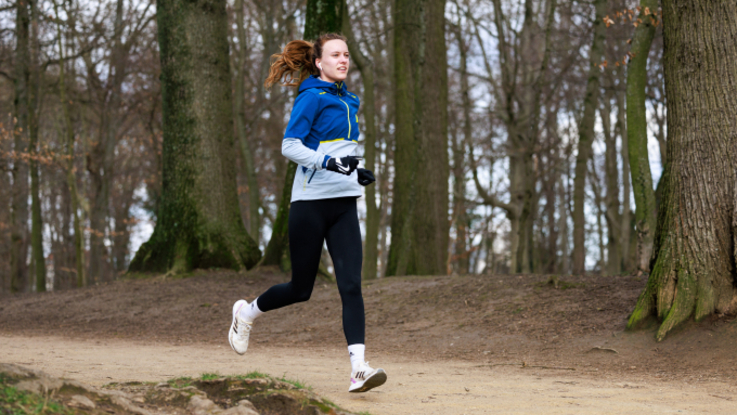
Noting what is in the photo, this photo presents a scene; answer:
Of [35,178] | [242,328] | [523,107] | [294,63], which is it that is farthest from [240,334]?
[523,107]

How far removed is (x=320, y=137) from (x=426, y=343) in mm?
3682

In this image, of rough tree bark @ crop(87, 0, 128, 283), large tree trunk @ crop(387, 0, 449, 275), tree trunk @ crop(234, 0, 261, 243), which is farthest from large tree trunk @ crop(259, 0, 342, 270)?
rough tree bark @ crop(87, 0, 128, 283)

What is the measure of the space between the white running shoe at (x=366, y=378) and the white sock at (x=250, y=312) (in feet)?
3.11

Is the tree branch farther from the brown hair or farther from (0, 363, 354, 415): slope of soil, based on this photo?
(0, 363, 354, 415): slope of soil

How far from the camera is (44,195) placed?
1155 inches

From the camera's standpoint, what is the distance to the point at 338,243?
13.2ft

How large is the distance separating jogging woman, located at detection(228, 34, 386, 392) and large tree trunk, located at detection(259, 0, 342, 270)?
6.73 meters

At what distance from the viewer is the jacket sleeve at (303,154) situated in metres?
3.80

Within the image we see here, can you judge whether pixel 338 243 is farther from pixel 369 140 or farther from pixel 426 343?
pixel 369 140

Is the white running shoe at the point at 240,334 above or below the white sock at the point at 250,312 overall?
below

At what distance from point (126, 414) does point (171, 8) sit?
10.2 meters

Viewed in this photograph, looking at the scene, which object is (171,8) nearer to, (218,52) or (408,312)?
(218,52)

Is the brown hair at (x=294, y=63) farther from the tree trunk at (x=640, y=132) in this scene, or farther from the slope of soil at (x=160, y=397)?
the tree trunk at (x=640, y=132)

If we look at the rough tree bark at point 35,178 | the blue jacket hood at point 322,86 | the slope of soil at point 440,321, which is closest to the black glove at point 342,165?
the blue jacket hood at point 322,86
